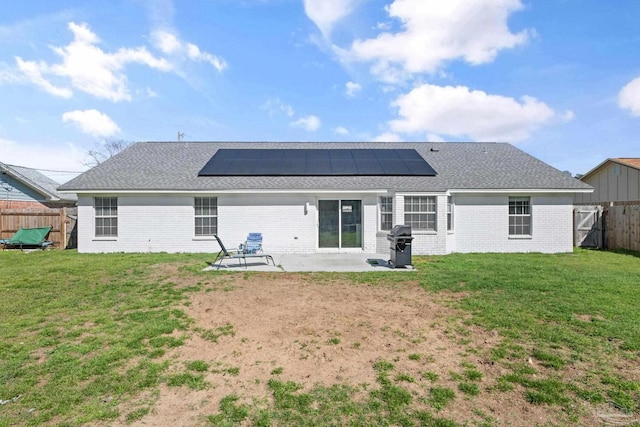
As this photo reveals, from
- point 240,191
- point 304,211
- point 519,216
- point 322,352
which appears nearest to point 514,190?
point 519,216

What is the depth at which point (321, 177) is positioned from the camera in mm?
15125

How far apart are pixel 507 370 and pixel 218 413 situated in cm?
334

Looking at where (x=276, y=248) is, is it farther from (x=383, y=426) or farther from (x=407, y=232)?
(x=383, y=426)

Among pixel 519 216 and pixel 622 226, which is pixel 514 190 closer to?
pixel 519 216

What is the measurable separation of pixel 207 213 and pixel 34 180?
2068 cm

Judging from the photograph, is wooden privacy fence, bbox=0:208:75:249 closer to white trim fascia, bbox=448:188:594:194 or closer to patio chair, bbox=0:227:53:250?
patio chair, bbox=0:227:53:250

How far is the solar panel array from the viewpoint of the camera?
607 inches

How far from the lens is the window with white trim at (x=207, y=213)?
14477 mm

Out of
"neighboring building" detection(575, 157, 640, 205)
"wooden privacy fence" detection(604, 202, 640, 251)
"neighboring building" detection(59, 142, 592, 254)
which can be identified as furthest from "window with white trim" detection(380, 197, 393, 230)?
"neighboring building" detection(575, 157, 640, 205)

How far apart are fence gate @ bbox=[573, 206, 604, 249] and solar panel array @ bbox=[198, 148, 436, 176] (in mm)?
7557

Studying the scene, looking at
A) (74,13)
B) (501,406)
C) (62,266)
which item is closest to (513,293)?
(501,406)

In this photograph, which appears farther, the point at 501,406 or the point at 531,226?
the point at 531,226

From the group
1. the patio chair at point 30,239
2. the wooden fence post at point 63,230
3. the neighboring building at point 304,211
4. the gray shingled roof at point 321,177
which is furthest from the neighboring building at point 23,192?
the neighboring building at point 304,211

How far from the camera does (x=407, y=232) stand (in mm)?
10883
